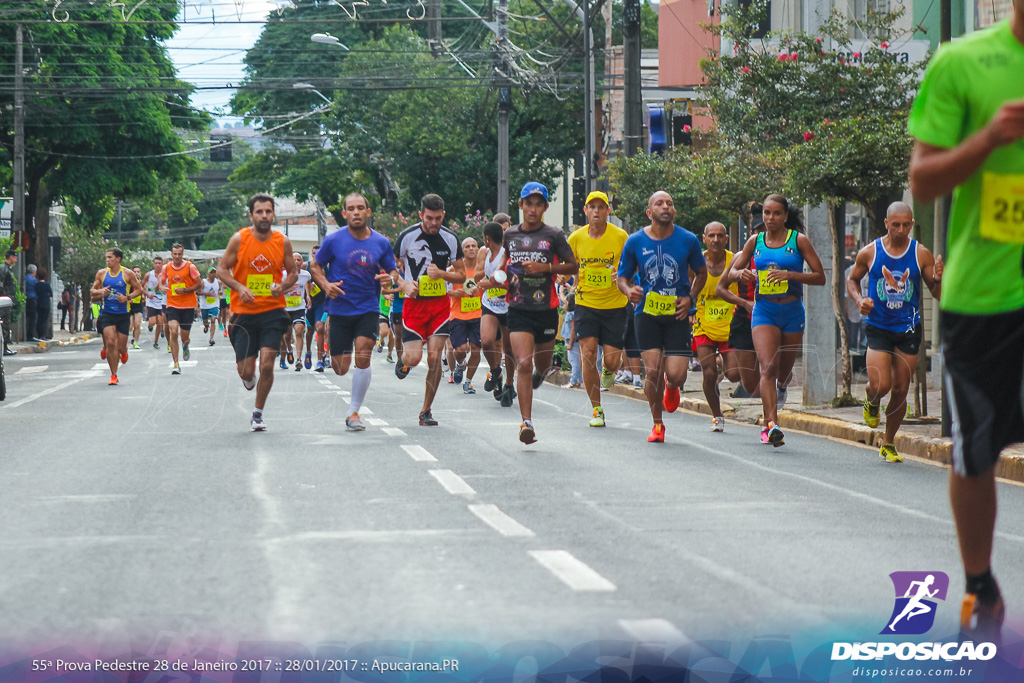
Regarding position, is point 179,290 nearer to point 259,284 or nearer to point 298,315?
point 298,315

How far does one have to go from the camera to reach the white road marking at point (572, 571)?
18.0 ft

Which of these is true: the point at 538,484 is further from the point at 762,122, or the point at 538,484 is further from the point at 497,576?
the point at 762,122

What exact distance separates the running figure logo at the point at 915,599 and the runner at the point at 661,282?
19.8 ft

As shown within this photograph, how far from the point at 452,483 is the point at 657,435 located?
3475 millimetres

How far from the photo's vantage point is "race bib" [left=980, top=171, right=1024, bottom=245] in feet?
13.6

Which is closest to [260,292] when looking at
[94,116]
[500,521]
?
[500,521]

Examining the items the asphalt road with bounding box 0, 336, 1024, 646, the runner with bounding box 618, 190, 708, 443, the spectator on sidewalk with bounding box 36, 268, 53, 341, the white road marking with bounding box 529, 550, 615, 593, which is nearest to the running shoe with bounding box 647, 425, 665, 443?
the runner with bounding box 618, 190, 708, 443

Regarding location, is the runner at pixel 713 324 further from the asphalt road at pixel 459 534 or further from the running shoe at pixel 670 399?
the asphalt road at pixel 459 534

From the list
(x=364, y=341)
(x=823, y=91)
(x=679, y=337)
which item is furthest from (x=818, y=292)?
(x=364, y=341)

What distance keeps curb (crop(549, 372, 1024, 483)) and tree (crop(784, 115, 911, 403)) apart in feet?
7.03

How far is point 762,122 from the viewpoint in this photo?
16516 millimetres

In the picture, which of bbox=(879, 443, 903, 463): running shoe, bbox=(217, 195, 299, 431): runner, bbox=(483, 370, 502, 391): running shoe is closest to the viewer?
bbox=(879, 443, 903, 463): running shoe

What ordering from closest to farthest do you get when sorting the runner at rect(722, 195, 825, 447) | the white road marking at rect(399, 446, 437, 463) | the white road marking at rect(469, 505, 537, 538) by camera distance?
the white road marking at rect(469, 505, 537, 538) < the white road marking at rect(399, 446, 437, 463) < the runner at rect(722, 195, 825, 447)

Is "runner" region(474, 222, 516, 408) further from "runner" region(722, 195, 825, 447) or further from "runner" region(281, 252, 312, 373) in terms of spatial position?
"runner" region(281, 252, 312, 373)
